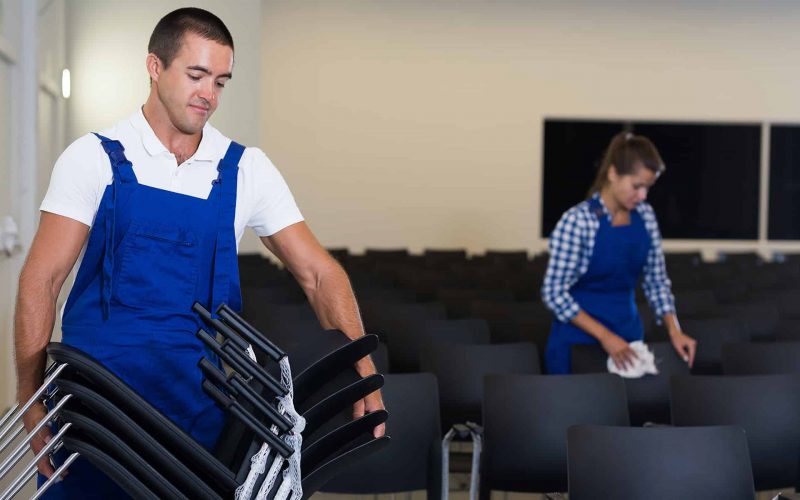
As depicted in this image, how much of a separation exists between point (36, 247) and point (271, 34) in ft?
38.9

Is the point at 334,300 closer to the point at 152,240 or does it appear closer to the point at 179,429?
the point at 152,240

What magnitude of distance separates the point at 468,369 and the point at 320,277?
2.36m

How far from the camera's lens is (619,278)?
13.7 feet

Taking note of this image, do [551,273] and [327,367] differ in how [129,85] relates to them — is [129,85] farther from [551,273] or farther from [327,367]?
[327,367]

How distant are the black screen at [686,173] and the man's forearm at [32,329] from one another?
12189mm

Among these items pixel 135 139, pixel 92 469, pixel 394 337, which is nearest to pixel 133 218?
pixel 135 139

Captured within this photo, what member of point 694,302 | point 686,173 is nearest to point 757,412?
point 694,302

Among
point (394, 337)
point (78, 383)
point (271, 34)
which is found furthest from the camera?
point (271, 34)

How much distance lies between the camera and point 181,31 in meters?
1.92

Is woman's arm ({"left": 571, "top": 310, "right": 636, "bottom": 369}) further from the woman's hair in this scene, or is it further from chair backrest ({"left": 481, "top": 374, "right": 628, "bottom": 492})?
the woman's hair

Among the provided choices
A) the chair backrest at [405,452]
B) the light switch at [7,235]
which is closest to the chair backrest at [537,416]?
the chair backrest at [405,452]

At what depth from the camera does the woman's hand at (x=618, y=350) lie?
13.2 feet

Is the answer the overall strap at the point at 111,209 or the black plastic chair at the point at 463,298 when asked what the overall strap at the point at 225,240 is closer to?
the overall strap at the point at 111,209

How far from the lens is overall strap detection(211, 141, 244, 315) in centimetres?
200
